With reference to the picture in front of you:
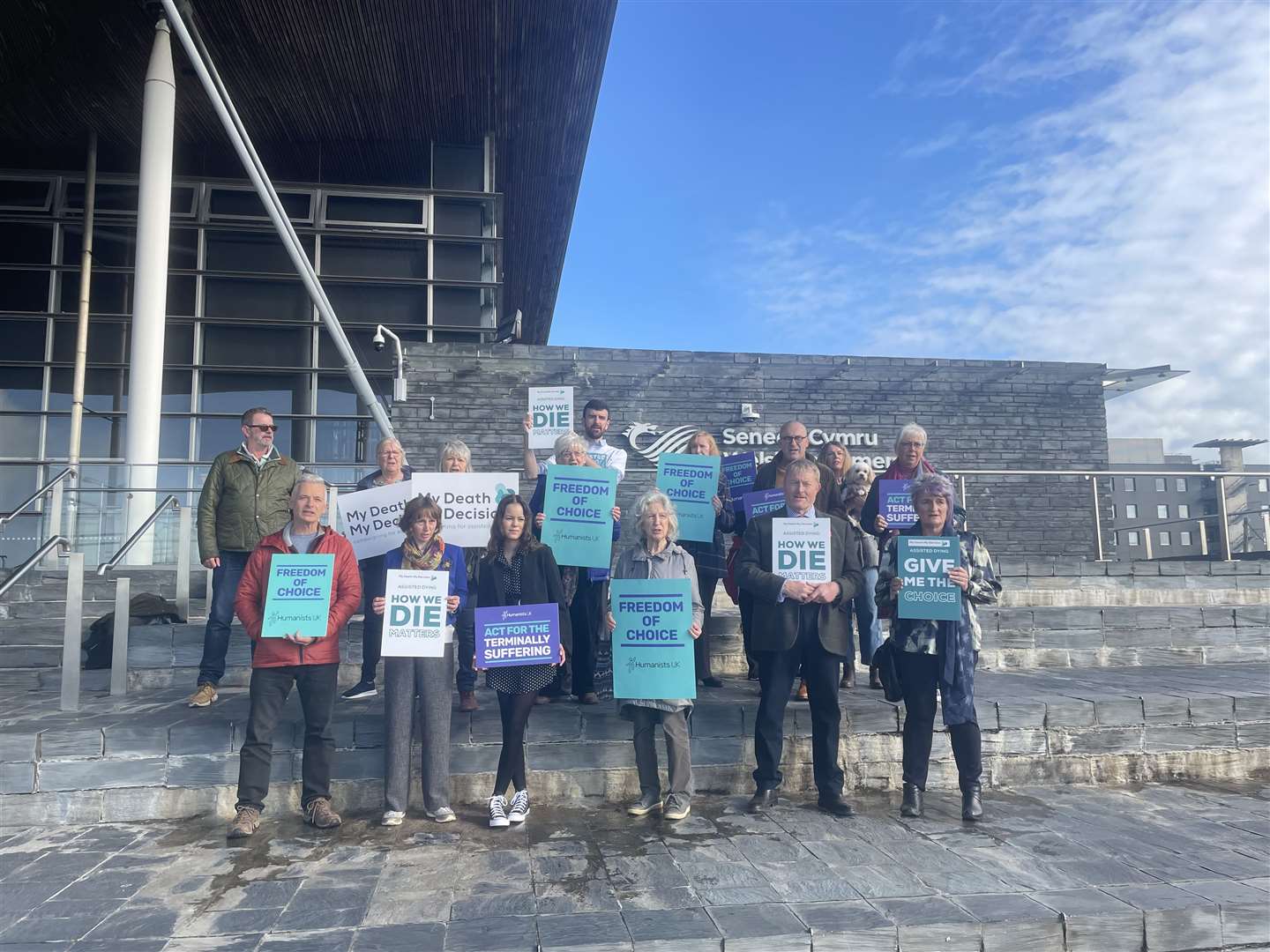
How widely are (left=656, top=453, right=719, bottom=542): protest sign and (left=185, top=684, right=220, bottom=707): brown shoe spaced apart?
3.38 metres

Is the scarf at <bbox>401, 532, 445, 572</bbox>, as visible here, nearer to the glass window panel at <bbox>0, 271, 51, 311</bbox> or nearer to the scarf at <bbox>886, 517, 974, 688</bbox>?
the scarf at <bbox>886, 517, 974, 688</bbox>

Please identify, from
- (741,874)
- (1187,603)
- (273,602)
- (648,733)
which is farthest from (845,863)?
(1187,603)

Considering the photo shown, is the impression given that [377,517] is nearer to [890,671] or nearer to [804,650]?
[804,650]

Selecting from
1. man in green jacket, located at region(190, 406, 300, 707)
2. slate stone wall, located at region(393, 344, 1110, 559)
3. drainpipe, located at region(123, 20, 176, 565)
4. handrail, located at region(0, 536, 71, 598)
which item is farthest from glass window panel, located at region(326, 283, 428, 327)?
man in green jacket, located at region(190, 406, 300, 707)

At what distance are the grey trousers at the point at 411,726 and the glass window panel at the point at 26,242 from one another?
13.8 metres

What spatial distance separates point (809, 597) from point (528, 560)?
1.60m

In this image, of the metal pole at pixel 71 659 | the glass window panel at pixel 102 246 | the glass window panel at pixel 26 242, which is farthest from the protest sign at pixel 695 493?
the glass window panel at pixel 26 242

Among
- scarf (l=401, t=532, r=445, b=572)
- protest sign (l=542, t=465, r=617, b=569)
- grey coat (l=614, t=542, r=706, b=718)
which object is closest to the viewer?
scarf (l=401, t=532, r=445, b=572)

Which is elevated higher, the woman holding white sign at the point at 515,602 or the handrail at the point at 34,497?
the handrail at the point at 34,497

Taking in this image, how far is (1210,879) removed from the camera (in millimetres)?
3807

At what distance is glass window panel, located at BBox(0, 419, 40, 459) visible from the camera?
44.6 ft

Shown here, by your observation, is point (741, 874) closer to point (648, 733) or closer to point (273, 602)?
point (648, 733)

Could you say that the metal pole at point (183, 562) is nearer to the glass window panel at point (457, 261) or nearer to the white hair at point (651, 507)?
the white hair at point (651, 507)

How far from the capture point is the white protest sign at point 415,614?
4.45 m
